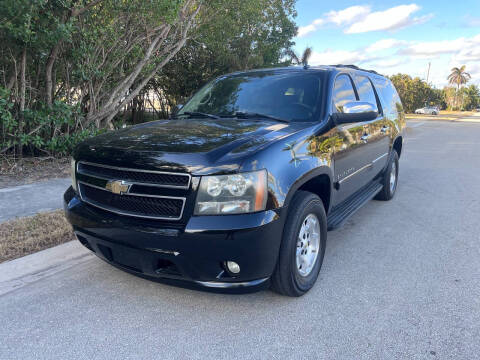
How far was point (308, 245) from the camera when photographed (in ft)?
10.2

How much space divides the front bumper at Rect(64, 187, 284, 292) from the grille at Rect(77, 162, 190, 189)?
256 millimetres

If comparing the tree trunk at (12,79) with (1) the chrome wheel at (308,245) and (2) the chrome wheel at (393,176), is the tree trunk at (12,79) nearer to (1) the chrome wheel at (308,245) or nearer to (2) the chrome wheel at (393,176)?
(1) the chrome wheel at (308,245)

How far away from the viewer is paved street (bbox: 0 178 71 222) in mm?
4750

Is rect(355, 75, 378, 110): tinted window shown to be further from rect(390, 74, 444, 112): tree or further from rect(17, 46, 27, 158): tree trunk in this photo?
rect(390, 74, 444, 112): tree

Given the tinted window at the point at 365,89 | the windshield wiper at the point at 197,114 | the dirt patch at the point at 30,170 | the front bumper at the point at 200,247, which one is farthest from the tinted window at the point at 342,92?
the dirt patch at the point at 30,170

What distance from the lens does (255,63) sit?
16516 millimetres

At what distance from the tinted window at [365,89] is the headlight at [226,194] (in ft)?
8.87

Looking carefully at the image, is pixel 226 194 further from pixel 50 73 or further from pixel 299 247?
pixel 50 73

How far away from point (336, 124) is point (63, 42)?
576cm

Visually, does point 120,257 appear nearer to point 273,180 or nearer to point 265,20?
point 273,180

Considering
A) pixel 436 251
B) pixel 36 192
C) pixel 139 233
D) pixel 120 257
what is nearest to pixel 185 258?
pixel 139 233

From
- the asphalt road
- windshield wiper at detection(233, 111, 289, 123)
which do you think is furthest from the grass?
windshield wiper at detection(233, 111, 289, 123)

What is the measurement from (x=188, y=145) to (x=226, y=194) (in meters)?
0.52

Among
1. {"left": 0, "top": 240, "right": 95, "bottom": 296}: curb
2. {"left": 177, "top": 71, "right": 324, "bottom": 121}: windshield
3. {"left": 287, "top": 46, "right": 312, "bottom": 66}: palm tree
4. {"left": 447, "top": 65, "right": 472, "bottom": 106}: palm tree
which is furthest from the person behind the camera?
{"left": 447, "top": 65, "right": 472, "bottom": 106}: palm tree
